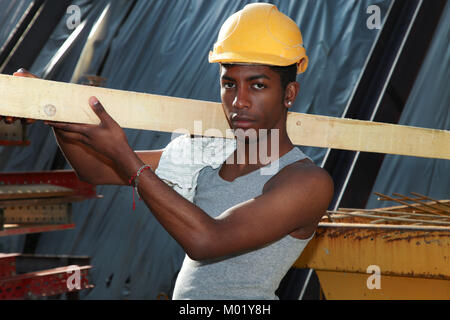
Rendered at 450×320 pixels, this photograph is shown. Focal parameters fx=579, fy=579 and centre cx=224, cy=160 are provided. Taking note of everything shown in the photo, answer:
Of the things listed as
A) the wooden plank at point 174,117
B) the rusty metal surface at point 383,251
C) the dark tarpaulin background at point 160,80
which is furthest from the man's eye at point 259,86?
the dark tarpaulin background at point 160,80

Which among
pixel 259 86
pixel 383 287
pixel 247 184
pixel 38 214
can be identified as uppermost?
pixel 259 86

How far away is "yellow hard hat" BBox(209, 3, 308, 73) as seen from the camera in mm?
1256

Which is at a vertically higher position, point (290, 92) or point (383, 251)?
point (290, 92)

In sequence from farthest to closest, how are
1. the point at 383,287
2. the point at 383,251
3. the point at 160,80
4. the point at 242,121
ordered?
the point at 160,80 → the point at 383,287 → the point at 383,251 → the point at 242,121

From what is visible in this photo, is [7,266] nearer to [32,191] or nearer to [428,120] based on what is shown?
[32,191]

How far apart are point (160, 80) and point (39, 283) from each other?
5.39ft

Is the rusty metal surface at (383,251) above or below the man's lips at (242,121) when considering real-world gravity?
below

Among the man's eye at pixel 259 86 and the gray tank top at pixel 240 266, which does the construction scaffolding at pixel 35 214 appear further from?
the man's eye at pixel 259 86

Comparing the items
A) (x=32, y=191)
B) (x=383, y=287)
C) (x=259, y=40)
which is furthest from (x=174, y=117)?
(x=32, y=191)

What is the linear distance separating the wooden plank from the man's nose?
0.17 m

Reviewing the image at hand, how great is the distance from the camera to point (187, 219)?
43.7 inches

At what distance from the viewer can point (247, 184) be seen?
1.32m

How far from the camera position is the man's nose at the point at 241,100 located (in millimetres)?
1237

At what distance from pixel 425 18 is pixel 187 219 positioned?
3.06 m
